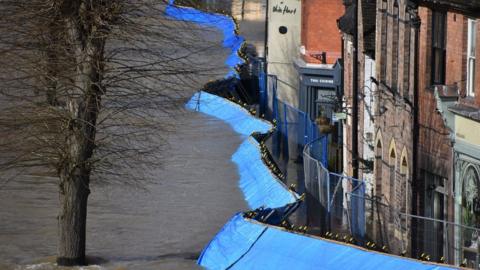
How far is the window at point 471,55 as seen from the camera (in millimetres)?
25938

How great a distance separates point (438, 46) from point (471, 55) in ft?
9.43

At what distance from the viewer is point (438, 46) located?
29.0 meters

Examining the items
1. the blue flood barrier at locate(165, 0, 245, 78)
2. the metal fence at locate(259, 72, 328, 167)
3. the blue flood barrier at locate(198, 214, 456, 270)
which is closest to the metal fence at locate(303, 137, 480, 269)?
the blue flood barrier at locate(198, 214, 456, 270)

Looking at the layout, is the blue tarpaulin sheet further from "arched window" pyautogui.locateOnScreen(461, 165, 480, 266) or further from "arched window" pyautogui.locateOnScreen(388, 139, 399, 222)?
"arched window" pyautogui.locateOnScreen(461, 165, 480, 266)

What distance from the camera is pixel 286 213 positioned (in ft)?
93.1

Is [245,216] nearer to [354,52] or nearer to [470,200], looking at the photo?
[470,200]

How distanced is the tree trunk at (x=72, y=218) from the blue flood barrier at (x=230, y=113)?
21.0 meters

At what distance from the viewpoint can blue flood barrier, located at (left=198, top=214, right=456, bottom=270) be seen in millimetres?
22581

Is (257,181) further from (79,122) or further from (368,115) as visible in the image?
(79,122)

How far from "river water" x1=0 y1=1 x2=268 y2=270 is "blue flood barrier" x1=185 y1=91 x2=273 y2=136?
2441 millimetres

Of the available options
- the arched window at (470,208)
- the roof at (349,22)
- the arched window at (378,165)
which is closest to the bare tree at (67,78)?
the arched window at (470,208)

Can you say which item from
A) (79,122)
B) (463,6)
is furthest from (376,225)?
(79,122)

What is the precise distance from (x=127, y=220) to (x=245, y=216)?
840 cm

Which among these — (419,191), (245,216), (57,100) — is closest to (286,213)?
(245,216)
